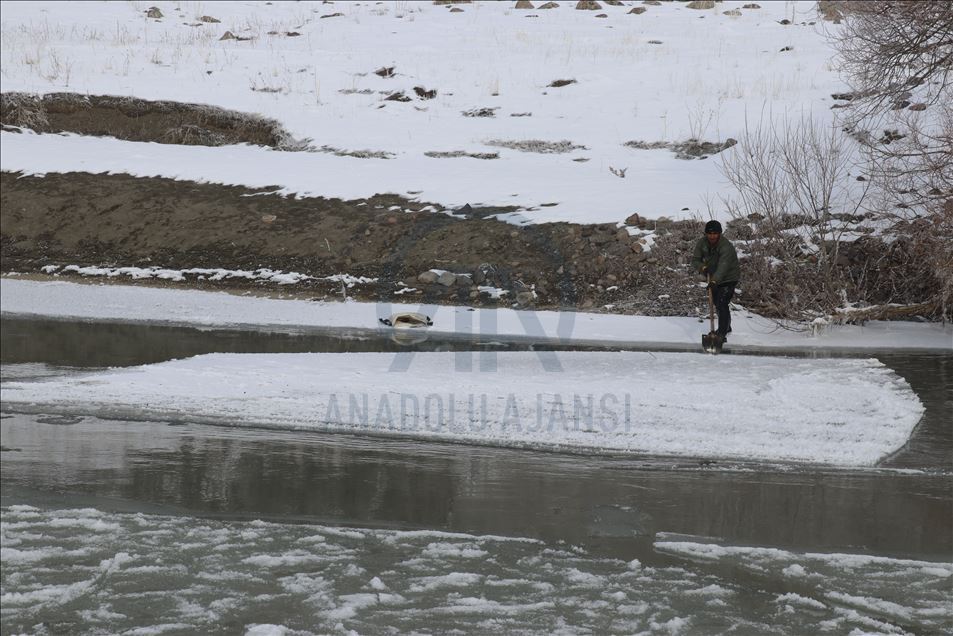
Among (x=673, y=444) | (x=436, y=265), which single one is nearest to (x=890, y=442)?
(x=673, y=444)

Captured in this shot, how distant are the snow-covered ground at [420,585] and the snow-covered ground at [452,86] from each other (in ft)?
39.0

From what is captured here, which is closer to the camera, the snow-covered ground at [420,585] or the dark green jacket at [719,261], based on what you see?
the snow-covered ground at [420,585]

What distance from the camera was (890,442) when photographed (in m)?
8.98

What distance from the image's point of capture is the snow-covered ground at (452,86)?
21.9 metres

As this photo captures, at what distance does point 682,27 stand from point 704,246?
22085 mm

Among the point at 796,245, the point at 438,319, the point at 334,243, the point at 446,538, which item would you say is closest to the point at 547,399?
the point at 446,538

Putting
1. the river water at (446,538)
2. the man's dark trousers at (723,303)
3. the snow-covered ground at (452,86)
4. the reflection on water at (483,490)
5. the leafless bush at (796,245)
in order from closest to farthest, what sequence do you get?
1. the river water at (446,538)
2. the reflection on water at (483,490)
3. the man's dark trousers at (723,303)
4. the leafless bush at (796,245)
5. the snow-covered ground at (452,86)

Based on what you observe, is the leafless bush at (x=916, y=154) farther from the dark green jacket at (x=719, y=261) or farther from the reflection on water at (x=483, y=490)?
the reflection on water at (x=483, y=490)

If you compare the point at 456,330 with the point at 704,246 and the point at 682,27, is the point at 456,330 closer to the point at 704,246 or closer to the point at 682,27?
the point at 704,246

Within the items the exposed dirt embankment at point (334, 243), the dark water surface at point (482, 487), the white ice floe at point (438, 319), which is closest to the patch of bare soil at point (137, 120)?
the exposed dirt embankment at point (334, 243)

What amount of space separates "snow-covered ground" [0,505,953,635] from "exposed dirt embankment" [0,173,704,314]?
32.1 ft

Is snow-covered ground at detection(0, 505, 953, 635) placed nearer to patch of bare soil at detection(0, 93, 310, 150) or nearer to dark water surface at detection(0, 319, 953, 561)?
dark water surface at detection(0, 319, 953, 561)

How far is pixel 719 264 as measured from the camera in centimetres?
1300

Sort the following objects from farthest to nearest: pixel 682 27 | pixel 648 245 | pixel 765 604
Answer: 1. pixel 682 27
2. pixel 648 245
3. pixel 765 604
